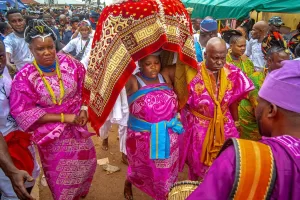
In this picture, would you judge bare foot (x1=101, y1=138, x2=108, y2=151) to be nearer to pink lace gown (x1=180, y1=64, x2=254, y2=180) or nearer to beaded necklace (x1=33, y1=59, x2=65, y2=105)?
pink lace gown (x1=180, y1=64, x2=254, y2=180)

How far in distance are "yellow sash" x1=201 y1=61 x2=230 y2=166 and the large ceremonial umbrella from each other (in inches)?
28.4

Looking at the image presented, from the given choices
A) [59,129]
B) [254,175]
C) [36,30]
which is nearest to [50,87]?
[59,129]

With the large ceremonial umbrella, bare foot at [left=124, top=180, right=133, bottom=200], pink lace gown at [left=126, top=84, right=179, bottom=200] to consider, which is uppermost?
the large ceremonial umbrella

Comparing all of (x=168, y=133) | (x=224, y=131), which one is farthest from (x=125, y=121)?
(x=224, y=131)

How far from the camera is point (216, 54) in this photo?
339 cm

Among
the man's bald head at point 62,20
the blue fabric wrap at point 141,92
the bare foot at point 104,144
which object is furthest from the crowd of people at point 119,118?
the man's bald head at point 62,20

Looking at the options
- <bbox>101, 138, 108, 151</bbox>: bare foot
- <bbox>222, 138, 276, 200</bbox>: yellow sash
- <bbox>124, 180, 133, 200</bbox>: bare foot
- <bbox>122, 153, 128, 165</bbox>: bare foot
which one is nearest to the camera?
<bbox>222, 138, 276, 200</bbox>: yellow sash

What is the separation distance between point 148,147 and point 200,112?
0.74 metres

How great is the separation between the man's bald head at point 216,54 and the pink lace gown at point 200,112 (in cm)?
17

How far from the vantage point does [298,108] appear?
53.8 inches

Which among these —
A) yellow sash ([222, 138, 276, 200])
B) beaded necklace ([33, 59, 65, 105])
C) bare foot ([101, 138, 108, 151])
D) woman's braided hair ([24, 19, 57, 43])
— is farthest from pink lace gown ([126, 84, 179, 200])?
bare foot ([101, 138, 108, 151])

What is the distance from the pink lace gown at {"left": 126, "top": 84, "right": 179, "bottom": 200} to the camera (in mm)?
3123

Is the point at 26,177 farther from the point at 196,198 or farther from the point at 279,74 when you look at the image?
the point at 279,74

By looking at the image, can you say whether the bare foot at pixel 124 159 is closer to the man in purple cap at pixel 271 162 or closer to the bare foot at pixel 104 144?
the bare foot at pixel 104 144
